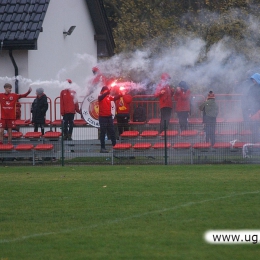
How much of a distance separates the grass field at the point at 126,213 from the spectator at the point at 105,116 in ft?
11.0

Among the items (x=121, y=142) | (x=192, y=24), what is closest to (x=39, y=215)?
(x=121, y=142)

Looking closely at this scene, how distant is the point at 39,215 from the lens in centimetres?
1277

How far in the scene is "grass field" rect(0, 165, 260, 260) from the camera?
985 centimetres

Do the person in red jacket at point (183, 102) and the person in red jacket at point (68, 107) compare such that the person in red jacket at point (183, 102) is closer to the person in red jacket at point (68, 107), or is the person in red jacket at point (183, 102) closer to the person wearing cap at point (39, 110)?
the person in red jacket at point (68, 107)

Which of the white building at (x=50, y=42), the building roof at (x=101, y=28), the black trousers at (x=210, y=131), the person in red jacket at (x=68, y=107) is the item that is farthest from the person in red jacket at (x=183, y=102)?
the building roof at (x=101, y=28)

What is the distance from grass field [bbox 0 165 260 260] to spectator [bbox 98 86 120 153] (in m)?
3.34

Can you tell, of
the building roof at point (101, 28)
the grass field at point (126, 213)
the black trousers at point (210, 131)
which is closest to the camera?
the grass field at point (126, 213)

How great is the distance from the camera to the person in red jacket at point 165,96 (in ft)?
79.1

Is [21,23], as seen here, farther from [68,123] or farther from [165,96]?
[165,96]

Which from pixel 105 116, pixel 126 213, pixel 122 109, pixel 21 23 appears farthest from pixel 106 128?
pixel 126 213

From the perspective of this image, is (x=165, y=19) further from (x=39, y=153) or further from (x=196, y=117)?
(x=39, y=153)

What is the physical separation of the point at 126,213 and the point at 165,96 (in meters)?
11.9

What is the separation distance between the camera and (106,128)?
23266mm

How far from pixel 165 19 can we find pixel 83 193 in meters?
25.6
